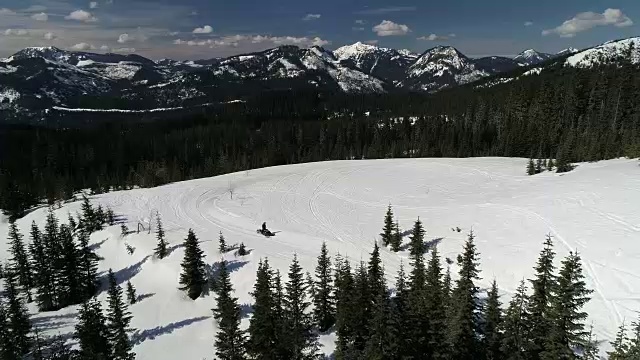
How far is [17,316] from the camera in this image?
3625 cm

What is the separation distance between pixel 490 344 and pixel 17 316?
42893 millimetres

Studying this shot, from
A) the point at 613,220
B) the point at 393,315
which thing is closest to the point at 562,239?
the point at 613,220

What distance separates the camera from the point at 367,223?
54688 mm

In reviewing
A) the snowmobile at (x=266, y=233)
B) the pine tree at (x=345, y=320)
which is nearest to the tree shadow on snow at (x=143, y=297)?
the snowmobile at (x=266, y=233)

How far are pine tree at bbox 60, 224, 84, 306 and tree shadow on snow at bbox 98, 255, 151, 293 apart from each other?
2779mm

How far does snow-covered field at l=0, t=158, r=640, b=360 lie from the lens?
3541 cm

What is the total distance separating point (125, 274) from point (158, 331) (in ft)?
47.4

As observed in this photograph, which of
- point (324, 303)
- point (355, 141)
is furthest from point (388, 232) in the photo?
point (355, 141)

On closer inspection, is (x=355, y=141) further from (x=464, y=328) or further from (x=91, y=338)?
(x=464, y=328)

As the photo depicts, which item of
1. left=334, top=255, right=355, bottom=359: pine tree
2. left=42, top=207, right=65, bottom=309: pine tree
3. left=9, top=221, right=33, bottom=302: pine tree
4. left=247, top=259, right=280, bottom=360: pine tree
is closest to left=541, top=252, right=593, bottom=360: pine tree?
left=334, top=255, right=355, bottom=359: pine tree

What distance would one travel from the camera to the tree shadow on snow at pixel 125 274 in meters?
49.2

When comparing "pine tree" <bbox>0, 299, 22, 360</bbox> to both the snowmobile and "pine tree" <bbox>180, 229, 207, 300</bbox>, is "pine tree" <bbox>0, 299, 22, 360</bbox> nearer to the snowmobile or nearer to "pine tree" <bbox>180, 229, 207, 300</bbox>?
"pine tree" <bbox>180, 229, 207, 300</bbox>

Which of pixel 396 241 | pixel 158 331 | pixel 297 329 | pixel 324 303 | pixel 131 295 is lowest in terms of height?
pixel 158 331

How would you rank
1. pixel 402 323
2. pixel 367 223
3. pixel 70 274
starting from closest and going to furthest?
pixel 402 323 < pixel 70 274 < pixel 367 223
